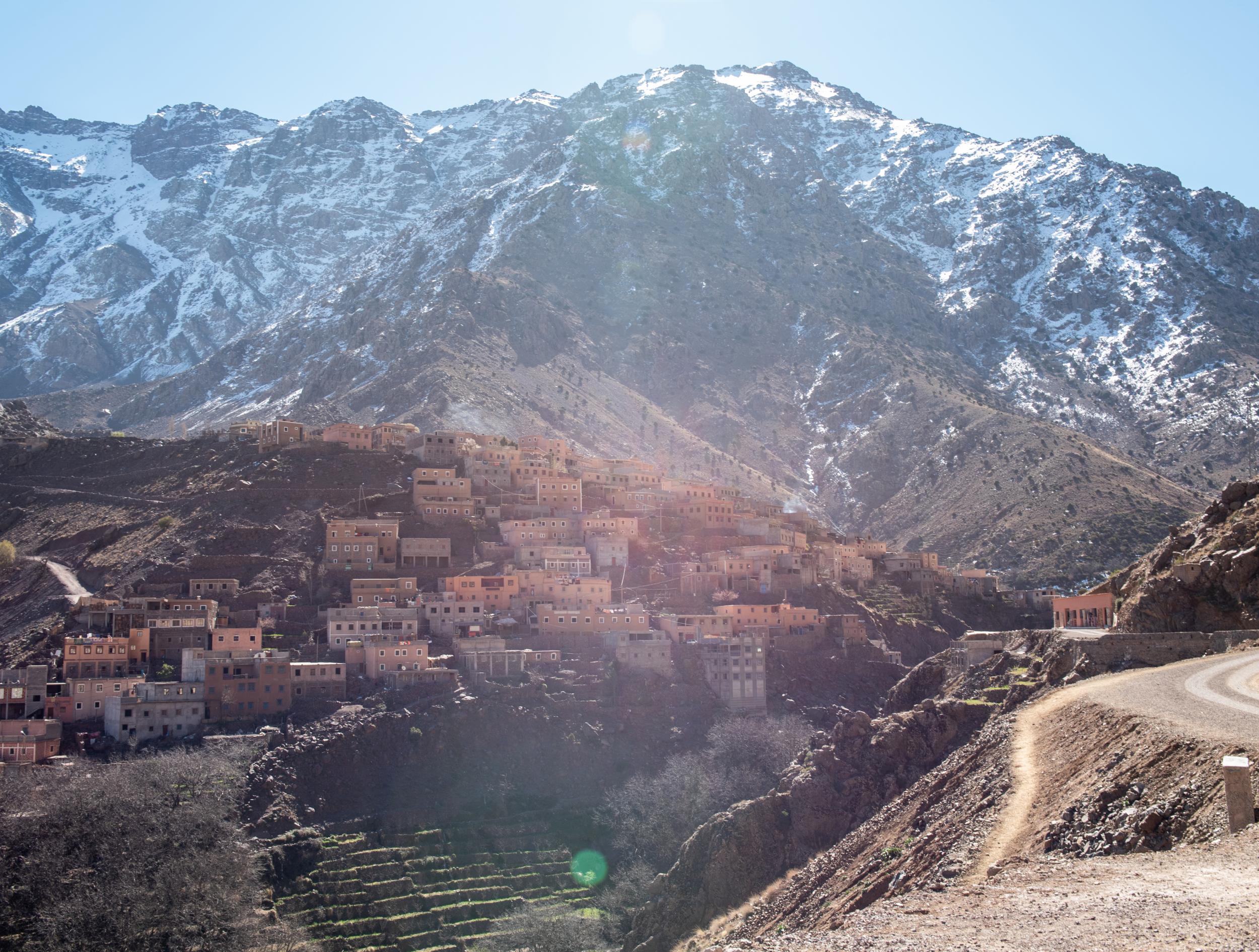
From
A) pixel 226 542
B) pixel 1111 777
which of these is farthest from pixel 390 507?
pixel 1111 777

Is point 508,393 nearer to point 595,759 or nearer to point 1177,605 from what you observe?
point 595,759

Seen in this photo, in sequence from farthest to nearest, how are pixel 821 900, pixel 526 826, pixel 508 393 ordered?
pixel 508 393 < pixel 526 826 < pixel 821 900

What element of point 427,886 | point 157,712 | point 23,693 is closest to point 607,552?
point 157,712

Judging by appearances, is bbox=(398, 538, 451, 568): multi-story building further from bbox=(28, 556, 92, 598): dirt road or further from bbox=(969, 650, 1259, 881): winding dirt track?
bbox=(969, 650, 1259, 881): winding dirt track

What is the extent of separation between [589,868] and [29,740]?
24.8 meters

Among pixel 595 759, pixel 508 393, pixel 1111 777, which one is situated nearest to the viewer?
pixel 1111 777

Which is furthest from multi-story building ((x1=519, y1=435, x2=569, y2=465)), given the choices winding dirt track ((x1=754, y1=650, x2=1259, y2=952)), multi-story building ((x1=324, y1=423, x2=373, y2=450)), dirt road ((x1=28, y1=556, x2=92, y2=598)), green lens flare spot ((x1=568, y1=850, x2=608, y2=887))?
winding dirt track ((x1=754, y1=650, x2=1259, y2=952))

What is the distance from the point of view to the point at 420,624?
250 feet

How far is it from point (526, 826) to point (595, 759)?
6446 mm

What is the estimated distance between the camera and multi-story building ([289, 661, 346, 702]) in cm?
6731

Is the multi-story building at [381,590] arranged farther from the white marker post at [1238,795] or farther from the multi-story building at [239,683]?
the white marker post at [1238,795]

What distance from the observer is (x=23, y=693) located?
63.8 m

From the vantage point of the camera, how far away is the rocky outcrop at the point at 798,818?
49.6m

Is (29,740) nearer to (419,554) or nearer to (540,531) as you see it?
(419,554)
